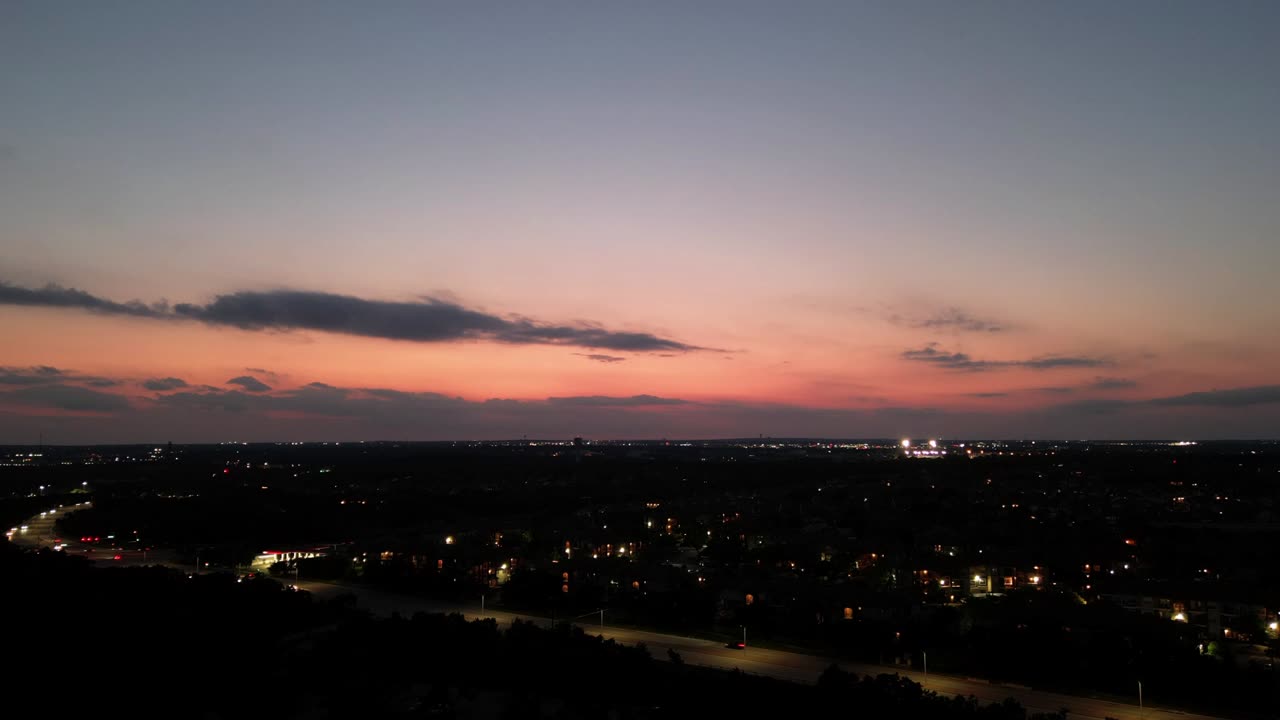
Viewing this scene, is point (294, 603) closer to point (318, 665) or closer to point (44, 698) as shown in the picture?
point (318, 665)

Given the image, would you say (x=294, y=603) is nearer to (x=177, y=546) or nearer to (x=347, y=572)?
(x=347, y=572)

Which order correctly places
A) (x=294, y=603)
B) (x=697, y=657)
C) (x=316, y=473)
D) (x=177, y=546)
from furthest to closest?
1. (x=316, y=473)
2. (x=177, y=546)
3. (x=294, y=603)
4. (x=697, y=657)

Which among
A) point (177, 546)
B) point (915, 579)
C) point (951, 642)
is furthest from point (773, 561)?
point (177, 546)

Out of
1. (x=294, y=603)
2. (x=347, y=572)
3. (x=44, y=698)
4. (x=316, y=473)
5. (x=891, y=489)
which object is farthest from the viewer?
(x=316, y=473)

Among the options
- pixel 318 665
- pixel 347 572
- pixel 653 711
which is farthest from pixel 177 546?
pixel 653 711

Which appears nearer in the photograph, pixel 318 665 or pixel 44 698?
pixel 44 698

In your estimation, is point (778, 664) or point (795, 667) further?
point (778, 664)
